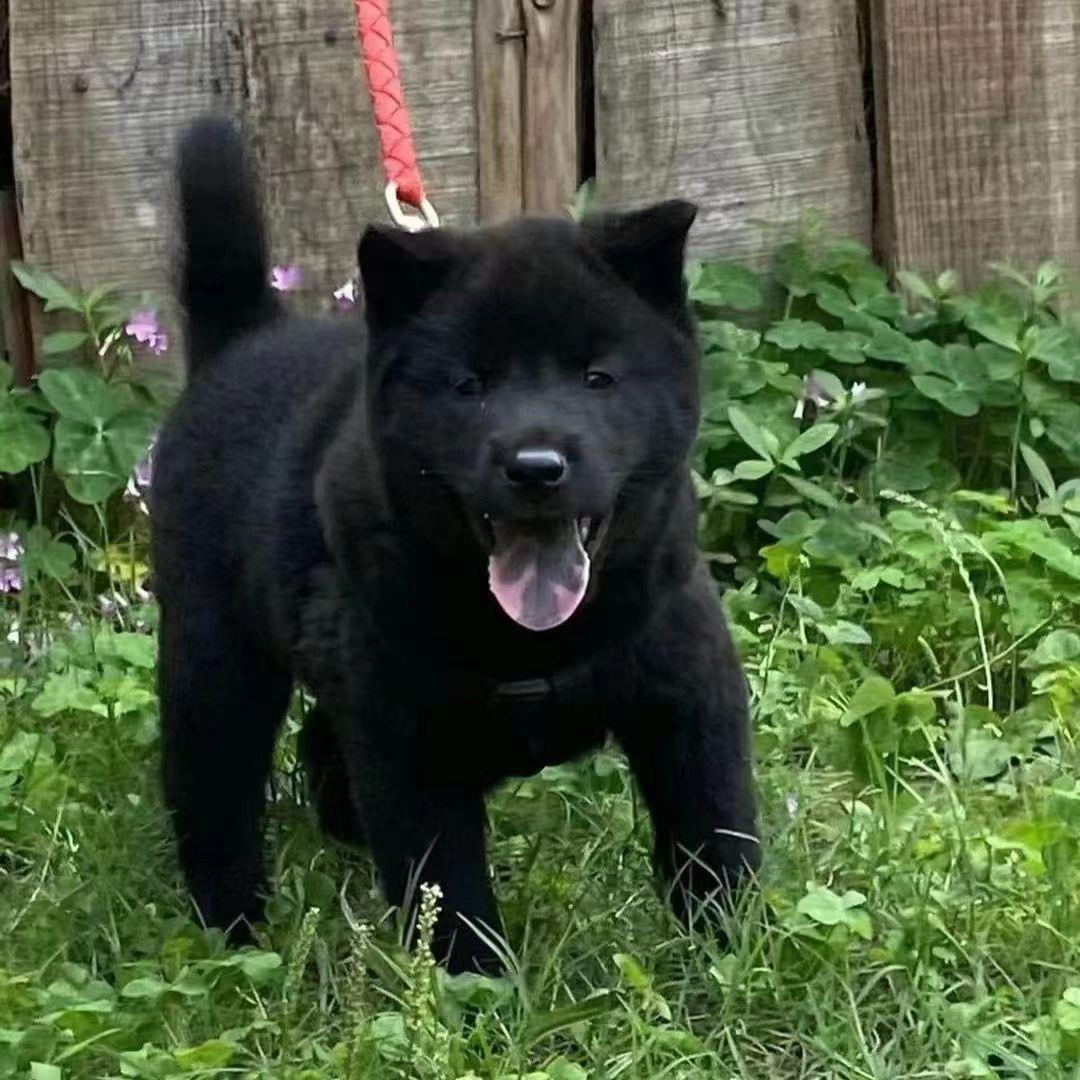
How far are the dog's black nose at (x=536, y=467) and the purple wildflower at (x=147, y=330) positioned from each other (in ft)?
6.75

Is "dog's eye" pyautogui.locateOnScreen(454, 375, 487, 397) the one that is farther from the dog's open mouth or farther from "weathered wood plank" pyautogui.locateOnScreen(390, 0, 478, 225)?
"weathered wood plank" pyautogui.locateOnScreen(390, 0, 478, 225)

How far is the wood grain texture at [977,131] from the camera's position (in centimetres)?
507

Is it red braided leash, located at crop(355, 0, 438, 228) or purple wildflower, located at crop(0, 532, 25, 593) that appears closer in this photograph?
red braided leash, located at crop(355, 0, 438, 228)

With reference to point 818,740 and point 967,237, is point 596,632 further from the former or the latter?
point 967,237

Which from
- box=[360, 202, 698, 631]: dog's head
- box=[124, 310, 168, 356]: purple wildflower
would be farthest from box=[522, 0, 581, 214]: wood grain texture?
box=[360, 202, 698, 631]: dog's head

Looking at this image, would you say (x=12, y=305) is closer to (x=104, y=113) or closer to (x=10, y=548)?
(x=104, y=113)

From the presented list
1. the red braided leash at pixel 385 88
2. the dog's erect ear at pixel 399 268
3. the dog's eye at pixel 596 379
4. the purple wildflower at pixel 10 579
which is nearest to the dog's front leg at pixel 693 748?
the dog's eye at pixel 596 379

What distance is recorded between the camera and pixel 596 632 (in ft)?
10.7

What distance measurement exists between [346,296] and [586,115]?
0.67 metres

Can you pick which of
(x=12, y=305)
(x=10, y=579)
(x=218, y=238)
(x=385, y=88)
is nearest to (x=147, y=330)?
(x=12, y=305)

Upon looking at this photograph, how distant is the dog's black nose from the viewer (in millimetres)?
2965

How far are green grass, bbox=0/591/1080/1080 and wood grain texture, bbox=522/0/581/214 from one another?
1.48m

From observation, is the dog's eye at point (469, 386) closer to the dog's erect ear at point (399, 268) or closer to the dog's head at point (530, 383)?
the dog's head at point (530, 383)

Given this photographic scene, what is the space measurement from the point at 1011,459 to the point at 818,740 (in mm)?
1126
